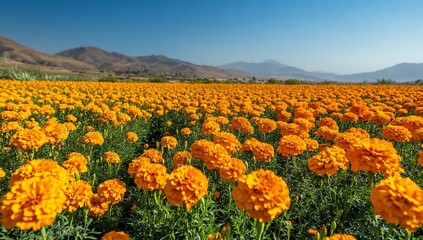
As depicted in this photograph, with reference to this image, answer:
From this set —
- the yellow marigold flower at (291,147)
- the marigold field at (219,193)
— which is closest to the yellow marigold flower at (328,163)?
the marigold field at (219,193)

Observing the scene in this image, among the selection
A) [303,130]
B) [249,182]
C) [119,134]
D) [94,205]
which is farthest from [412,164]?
[119,134]

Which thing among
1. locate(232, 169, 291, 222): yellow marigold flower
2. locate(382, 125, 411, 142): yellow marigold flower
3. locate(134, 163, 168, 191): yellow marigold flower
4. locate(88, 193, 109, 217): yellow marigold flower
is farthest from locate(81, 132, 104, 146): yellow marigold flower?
locate(382, 125, 411, 142): yellow marigold flower

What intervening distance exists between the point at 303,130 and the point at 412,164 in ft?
7.49

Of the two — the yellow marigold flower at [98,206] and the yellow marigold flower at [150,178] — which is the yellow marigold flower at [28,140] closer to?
the yellow marigold flower at [98,206]

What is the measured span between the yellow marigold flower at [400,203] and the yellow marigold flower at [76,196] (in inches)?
115

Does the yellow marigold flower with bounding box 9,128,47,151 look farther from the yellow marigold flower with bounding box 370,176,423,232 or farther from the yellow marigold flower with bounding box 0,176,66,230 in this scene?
the yellow marigold flower with bounding box 370,176,423,232

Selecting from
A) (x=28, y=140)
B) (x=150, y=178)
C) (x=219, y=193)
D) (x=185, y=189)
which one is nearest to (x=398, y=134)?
(x=219, y=193)

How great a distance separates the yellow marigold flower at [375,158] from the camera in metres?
2.90

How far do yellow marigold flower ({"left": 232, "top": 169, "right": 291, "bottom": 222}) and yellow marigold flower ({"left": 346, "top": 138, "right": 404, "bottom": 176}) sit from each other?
121 cm

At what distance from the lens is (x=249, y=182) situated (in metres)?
2.29

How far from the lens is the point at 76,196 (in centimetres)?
313

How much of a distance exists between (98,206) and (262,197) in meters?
2.51

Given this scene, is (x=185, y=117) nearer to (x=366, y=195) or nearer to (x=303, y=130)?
(x=303, y=130)

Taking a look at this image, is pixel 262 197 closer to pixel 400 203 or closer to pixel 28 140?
pixel 400 203
